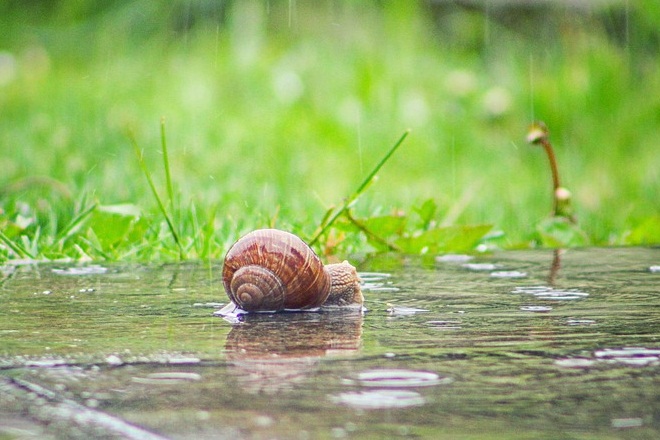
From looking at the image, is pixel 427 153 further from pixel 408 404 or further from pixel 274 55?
pixel 408 404

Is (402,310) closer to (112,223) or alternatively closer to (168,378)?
(168,378)

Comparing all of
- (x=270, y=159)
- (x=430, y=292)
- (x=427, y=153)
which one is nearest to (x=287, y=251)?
(x=430, y=292)

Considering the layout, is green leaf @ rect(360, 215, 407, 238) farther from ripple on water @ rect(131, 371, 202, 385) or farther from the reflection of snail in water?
ripple on water @ rect(131, 371, 202, 385)

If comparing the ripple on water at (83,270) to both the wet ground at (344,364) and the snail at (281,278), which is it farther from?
the snail at (281,278)

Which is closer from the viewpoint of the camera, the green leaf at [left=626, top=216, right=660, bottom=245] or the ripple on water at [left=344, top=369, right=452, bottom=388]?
the ripple on water at [left=344, top=369, right=452, bottom=388]

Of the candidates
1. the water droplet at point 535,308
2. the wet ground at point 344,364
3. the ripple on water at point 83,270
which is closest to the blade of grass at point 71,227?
the ripple on water at point 83,270

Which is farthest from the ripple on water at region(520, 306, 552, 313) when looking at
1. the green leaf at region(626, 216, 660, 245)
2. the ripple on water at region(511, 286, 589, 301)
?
the green leaf at region(626, 216, 660, 245)
